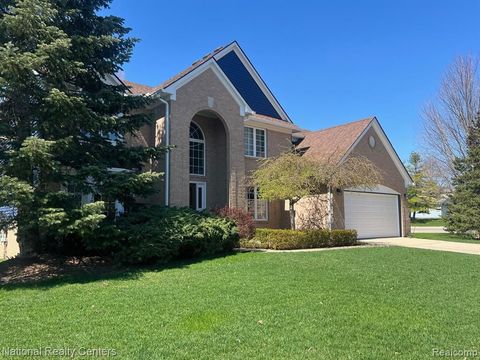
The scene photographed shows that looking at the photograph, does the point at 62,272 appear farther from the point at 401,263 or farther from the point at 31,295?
the point at 401,263

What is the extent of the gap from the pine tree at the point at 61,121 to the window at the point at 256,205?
8.30 m

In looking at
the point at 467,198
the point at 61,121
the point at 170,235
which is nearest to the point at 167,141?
the point at 170,235

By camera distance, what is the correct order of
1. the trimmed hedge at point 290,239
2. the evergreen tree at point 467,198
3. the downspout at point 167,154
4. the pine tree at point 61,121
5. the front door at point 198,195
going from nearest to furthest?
1. the pine tree at point 61,121
2. the trimmed hedge at point 290,239
3. the downspout at point 167,154
4. the front door at point 198,195
5. the evergreen tree at point 467,198

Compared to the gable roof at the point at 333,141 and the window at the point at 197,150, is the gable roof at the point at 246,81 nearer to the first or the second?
the gable roof at the point at 333,141

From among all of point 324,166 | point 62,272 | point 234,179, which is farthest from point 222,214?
point 62,272

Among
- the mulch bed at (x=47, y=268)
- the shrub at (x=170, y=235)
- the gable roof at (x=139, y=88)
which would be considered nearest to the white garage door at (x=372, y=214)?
the shrub at (x=170, y=235)

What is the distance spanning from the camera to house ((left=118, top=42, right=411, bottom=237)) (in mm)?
17156

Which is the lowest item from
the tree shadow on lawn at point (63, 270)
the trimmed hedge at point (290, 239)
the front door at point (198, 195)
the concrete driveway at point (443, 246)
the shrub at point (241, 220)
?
the concrete driveway at point (443, 246)

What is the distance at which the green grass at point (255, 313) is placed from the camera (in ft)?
17.3

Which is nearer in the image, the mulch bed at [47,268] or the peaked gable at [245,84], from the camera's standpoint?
the mulch bed at [47,268]

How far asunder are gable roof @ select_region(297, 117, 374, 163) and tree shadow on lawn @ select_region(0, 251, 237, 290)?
1164 cm

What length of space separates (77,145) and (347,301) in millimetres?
8690

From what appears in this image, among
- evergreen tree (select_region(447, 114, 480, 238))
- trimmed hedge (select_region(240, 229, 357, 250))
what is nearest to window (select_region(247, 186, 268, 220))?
trimmed hedge (select_region(240, 229, 357, 250))

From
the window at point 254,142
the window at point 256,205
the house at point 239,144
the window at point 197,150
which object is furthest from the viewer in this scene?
the window at point 254,142
